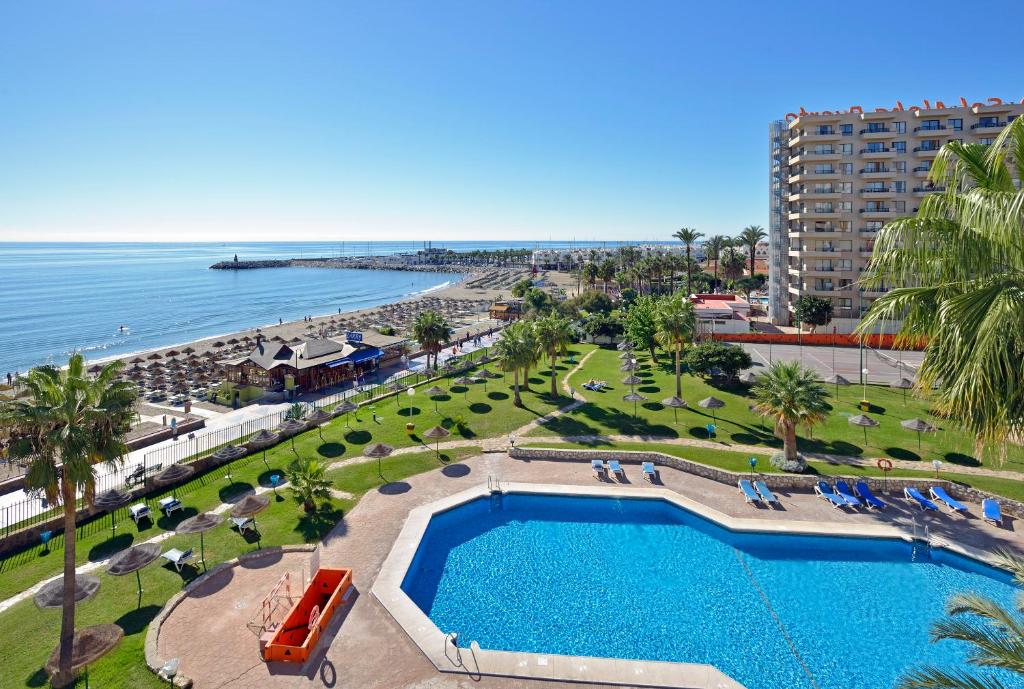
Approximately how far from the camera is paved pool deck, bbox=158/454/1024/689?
1438cm

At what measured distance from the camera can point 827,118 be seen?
6306cm

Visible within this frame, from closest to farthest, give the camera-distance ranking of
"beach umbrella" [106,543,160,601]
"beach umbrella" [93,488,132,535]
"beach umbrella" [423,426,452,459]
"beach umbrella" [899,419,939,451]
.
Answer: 1. "beach umbrella" [106,543,160,601]
2. "beach umbrella" [93,488,132,535]
3. "beach umbrella" [899,419,939,451]
4. "beach umbrella" [423,426,452,459]

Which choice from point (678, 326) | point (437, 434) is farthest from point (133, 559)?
point (678, 326)

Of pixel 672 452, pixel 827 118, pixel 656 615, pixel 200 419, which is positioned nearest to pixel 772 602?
pixel 656 615

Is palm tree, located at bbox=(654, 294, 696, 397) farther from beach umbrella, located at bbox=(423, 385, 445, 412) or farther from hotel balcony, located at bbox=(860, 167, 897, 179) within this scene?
hotel balcony, located at bbox=(860, 167, 897, 179)

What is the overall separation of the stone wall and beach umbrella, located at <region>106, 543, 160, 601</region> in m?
17.0

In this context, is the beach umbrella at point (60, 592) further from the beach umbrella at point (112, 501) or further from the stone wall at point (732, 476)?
the stone wall at point (732, 476)

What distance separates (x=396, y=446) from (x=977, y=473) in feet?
96.4

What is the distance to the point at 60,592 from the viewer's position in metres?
15.7

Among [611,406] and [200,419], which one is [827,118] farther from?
[200,419]

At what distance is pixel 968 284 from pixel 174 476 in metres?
30.2

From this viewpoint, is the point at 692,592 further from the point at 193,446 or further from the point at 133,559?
the point at 193,446

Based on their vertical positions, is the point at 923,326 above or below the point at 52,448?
above

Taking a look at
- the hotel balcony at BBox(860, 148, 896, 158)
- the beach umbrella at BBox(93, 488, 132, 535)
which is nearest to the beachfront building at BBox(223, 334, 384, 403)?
the beach umbrella at BBox(93, 488, 132, 535)
